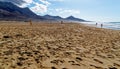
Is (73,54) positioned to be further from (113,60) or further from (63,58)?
(113,60)

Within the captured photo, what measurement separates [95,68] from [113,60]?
1.36m

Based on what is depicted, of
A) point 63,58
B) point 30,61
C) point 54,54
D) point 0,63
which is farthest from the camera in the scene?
point 54,54

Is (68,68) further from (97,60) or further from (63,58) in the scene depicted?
(97,60)

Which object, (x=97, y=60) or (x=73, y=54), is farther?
(x=73, y=54)

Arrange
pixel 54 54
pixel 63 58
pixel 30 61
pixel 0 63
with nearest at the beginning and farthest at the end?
pixel 0 63, pixel 30 61, pixel 63 58, pixel 54 54

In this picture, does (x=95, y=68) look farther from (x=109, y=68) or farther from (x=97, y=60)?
(x=97, y=60)

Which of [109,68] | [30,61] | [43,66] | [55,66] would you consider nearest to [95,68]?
[109,68]

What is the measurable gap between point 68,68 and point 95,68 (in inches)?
34.9

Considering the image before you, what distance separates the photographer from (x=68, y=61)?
5.46 m

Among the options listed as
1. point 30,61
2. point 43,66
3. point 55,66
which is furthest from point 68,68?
point 30,61

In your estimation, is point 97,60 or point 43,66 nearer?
point 43,66

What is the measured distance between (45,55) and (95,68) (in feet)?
6.62

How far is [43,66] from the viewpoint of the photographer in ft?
15.8

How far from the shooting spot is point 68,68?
15.8 feet
